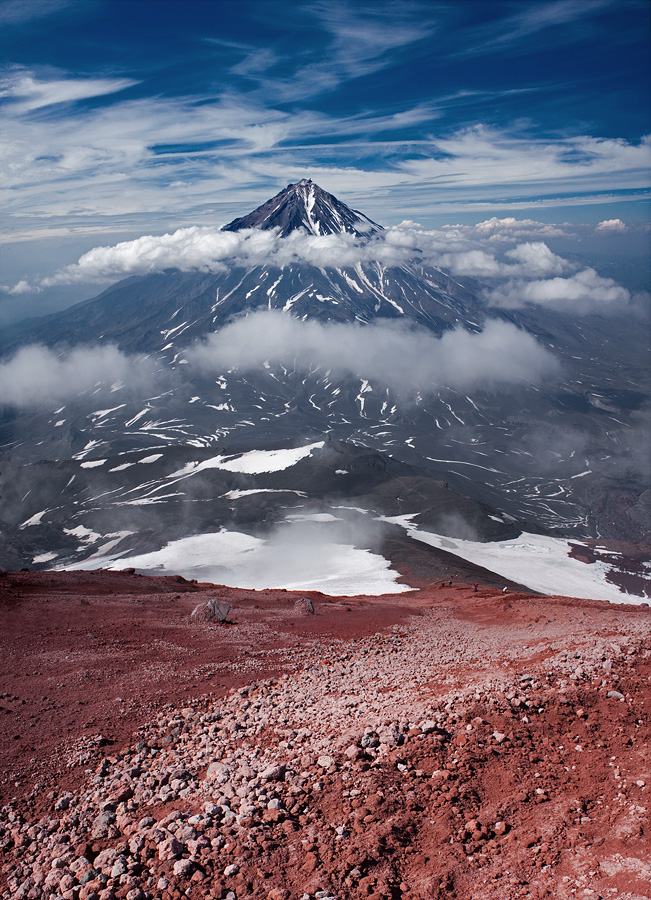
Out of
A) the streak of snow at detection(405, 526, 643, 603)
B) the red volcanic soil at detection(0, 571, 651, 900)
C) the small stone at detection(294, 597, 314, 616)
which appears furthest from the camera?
the streak of snow at detection(405, 526, 643, 603)

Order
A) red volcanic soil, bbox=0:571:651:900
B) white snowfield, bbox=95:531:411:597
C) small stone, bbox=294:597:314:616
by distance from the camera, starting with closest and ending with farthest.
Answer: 1. red volcanic soil, bbox=0:571:651:900
2. small stone, bbox=294:597:314:616
3. white snowfield, bbox=95:531:411:597

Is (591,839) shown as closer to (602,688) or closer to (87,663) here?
(602,688)

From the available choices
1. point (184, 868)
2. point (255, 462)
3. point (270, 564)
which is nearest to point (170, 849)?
point (184, 868)

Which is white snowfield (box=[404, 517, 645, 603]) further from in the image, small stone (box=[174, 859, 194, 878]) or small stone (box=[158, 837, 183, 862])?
small stone (box=[174, 859, 194, 878])

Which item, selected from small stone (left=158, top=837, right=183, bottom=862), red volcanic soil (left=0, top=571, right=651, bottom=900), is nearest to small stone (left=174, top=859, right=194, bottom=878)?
red volcanic soil (left=0, top=571, right=651, bottom=900)

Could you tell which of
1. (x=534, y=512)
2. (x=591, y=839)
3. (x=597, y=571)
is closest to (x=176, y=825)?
(x=591, y=839)

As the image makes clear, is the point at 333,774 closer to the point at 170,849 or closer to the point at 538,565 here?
the point at 170,849

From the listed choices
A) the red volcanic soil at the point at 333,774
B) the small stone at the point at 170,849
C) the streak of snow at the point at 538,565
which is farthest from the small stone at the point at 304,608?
the streak of snow at the point at 538,565
